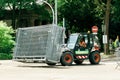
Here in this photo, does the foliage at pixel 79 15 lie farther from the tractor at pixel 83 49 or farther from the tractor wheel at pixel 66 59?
the tractor wheel at pixel 66 59

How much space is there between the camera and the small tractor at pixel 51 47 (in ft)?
100

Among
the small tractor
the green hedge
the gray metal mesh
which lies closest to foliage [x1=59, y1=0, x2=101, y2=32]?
the green hedge

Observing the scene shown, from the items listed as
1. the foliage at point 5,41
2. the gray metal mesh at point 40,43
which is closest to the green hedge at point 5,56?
the foliage at point 5,41

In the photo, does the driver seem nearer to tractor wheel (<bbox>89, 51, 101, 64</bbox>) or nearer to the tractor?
the tractor

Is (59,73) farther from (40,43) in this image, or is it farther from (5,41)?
(5,41)

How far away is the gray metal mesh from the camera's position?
30.5m

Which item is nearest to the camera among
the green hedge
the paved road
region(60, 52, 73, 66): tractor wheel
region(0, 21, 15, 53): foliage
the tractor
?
the paved road

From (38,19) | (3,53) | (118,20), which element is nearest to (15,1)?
(38,19)

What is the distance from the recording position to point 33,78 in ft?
70.0

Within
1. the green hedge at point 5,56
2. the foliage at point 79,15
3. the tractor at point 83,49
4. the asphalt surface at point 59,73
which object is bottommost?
the asphalt surface at point 59,73

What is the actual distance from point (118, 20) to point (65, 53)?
22477 mm

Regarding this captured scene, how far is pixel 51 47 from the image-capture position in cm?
3050

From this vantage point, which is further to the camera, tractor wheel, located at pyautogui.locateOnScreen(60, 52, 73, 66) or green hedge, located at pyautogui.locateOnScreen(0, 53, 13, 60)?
green hedge, located at pyautogui.locateOnScreen(0, 53, 13, 60)

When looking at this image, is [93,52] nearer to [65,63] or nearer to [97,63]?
[97,63]
